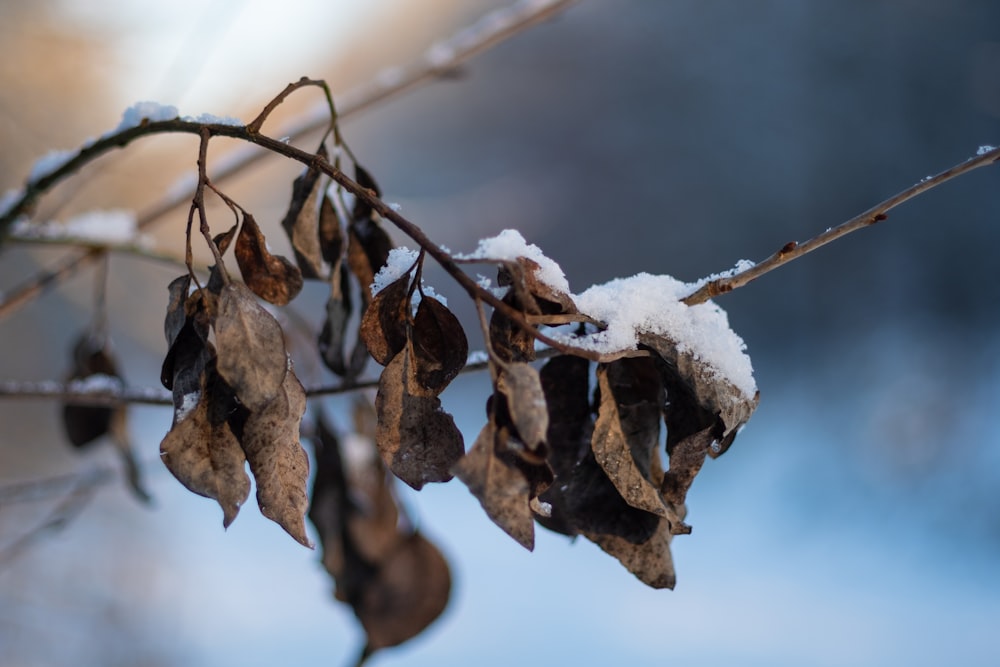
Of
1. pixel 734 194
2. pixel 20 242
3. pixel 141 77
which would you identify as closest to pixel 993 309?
pixel 734 194

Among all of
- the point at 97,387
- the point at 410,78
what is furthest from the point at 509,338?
the point at 410,78

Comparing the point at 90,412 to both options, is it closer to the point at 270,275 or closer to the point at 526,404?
the point at 270,275

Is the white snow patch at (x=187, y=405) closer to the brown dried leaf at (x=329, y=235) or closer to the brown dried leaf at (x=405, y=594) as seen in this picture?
the brown dried leaf at (x=329, y=235)

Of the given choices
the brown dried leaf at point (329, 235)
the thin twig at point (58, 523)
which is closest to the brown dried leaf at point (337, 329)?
the brown dried leaf at point (329, 235)

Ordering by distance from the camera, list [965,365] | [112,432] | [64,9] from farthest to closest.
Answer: [965,365] → [64,9] → [112,432]

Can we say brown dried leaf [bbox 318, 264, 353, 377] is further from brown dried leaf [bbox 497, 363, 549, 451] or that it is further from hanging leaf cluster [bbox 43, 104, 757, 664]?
brown dried leaf [bbox 497, 363, 549, 451]

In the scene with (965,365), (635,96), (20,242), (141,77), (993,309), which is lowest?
(20,242)

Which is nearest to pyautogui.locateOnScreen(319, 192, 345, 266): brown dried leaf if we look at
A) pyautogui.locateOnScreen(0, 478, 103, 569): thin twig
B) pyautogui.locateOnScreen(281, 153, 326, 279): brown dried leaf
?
pyautogui.locateOnScreen(281, 153, 326, 279): brown dried leaf

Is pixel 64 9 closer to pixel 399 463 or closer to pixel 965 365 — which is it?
pixel 399 463
